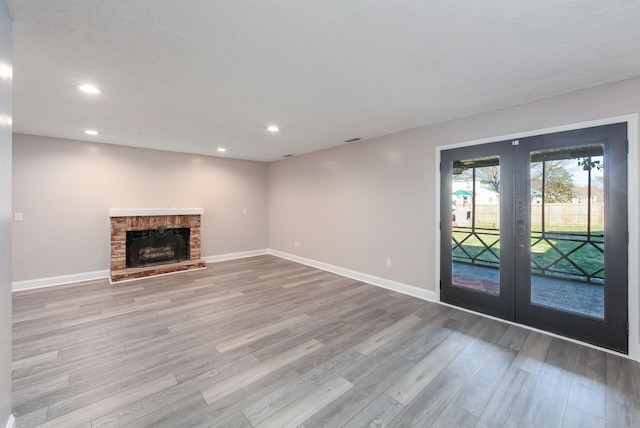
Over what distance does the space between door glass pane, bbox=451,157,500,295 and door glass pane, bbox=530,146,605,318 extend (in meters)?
0.39

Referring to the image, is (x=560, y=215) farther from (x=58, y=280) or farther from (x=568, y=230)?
→ (x=58, y=280)

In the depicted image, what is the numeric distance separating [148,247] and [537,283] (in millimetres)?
6577

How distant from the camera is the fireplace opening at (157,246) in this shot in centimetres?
537

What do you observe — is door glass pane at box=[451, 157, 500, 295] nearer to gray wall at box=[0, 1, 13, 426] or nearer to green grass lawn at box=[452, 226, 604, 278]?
green grass lawn at box=[452, 226, 604, 278]

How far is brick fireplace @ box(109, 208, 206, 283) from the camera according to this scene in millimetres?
5012

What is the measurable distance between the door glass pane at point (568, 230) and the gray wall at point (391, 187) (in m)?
0.35

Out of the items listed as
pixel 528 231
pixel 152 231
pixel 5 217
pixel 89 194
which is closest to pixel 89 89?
pixel 5 217

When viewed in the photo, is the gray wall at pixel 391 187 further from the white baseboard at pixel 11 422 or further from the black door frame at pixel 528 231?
the white baseboard at pixel 11 422

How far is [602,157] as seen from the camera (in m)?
2.62

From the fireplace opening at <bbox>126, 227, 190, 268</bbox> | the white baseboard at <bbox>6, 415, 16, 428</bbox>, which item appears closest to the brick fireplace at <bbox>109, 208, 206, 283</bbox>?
the fireplace opening at <bbox>126, 227, 190, 268</bbox>

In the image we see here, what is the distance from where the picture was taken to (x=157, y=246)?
5684 millimetres

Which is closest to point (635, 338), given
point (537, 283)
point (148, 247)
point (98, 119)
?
point (537, 283)

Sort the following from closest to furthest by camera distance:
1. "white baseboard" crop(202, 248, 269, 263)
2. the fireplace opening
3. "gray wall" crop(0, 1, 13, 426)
A: "gray wall" crop(0, 1, 13, 426) → the fireplace opening → "white baseboard" crop(202, 248, 269, 263)

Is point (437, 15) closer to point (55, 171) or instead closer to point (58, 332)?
point (58, 332)
